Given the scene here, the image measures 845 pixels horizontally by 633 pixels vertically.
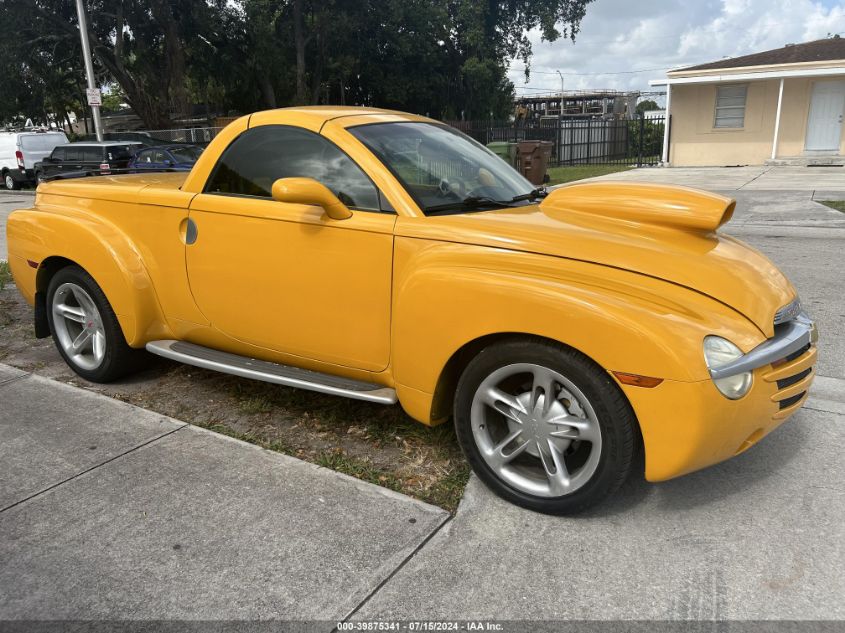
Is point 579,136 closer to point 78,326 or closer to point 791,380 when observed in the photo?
point 78,326

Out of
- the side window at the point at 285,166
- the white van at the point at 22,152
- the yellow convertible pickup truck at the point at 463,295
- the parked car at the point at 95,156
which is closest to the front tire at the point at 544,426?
the yellow convertible pickup truck at the point at 463,295

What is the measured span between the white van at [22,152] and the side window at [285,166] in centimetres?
2414

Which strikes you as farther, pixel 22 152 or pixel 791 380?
pixel 22 152

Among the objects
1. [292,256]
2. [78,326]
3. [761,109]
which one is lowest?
[78,326]

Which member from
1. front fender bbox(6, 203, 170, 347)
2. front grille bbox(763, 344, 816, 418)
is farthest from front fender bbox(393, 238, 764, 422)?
front fender bbox(6, 203, 170, 347)

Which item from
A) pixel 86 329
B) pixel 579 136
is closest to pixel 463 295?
pixel 86 329

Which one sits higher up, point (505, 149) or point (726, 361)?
point (505, 149)

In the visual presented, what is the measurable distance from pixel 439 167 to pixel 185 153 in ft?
51.3

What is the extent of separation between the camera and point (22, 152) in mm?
23844

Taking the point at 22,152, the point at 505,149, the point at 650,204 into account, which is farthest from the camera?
the point at 22,152

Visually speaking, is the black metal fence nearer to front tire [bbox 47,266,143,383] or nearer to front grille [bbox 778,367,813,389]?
front tire [bbox 47,266,143,383]

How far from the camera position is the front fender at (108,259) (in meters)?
4.02

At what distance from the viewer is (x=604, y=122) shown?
92.3 ft

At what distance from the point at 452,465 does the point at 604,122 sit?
27.3 m
